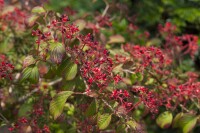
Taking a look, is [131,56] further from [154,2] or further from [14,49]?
[154,2]

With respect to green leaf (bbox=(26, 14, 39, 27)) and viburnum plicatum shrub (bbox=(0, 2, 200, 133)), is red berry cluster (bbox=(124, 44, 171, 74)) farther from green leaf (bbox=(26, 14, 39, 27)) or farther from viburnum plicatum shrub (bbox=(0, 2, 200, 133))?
green leaf (bbox=(26, 14, 39, 27))

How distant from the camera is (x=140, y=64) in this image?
8.20 ft

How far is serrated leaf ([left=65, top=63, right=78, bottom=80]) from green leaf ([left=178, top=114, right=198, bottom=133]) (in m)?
0.79

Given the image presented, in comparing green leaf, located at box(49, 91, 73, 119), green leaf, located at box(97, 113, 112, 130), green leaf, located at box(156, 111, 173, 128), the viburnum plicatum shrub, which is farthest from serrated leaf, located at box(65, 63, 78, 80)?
green leaf, located at box(156, 111, 173, 128)

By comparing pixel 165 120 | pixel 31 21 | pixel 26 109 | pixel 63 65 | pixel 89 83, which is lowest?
pixel 165 120

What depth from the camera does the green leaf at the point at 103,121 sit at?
6.64 feet

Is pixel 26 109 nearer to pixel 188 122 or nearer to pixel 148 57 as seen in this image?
pixel 148 57

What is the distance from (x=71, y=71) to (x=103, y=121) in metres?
0.32

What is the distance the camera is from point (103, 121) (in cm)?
204

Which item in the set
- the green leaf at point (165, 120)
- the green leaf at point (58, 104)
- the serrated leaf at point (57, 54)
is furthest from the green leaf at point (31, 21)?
the green leaf at point (165, 120)

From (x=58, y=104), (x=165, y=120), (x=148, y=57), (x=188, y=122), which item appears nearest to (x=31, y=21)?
(x=58, y=104)

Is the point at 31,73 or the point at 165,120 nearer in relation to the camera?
the point at 31,73

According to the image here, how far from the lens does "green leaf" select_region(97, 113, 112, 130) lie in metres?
2.02

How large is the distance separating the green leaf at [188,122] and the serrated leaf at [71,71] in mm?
785
